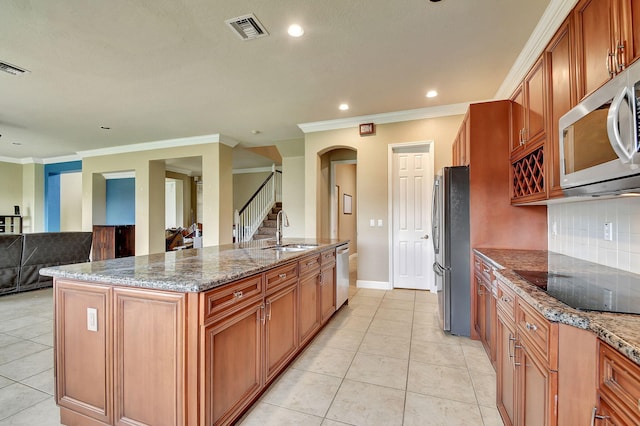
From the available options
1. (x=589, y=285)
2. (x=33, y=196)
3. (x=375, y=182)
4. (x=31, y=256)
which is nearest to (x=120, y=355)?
(x=589, y=285)

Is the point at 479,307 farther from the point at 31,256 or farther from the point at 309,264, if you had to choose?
the point at 31,256

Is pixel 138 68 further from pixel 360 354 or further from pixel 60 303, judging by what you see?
pixel 360 354

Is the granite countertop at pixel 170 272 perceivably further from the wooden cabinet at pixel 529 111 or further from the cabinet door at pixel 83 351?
the wooden cabinet at pixel 529 111

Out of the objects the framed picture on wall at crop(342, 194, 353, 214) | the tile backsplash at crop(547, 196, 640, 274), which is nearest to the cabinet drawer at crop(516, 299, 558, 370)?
the tile backsplash at crop(547, 196, 640, 274)

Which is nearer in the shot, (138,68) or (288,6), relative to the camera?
(288,6)

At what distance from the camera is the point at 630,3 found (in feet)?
4.24

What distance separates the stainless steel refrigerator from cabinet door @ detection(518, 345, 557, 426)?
5.40 feet

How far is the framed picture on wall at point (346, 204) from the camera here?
26.0ft

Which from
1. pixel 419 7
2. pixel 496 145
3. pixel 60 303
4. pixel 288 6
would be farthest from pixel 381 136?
pixel 60 303

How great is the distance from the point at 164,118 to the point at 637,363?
5886mm

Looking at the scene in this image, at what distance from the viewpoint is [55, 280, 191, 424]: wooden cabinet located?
4.59 feet

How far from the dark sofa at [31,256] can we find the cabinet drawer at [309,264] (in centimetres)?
460

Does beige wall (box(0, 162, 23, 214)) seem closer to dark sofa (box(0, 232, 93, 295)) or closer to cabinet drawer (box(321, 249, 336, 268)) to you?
dark sofa (box(0, 232, 93, 295))

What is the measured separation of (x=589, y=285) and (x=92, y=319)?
8.37 ft
